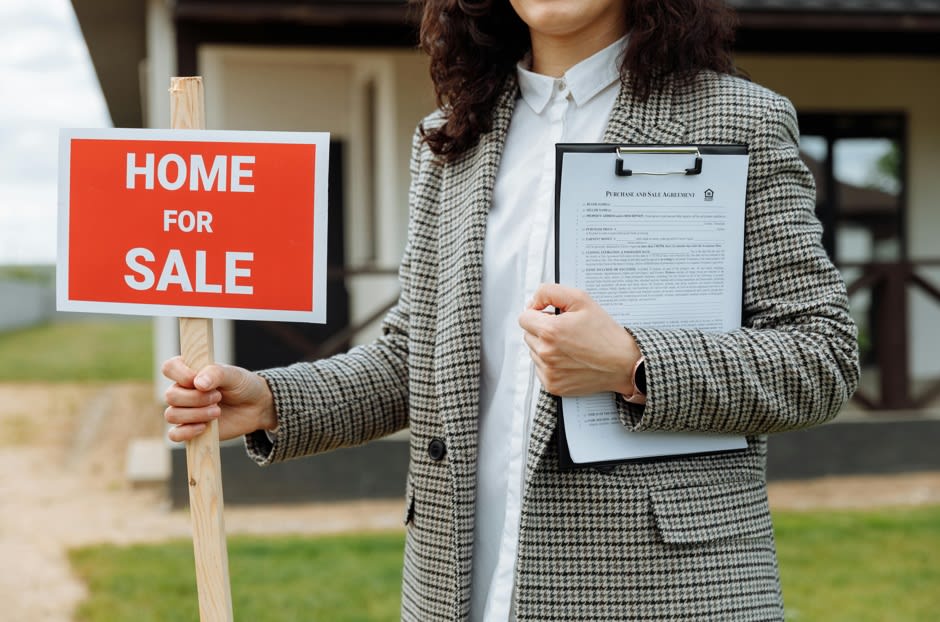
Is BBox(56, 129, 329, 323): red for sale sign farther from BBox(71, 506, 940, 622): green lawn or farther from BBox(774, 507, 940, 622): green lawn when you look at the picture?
BBox(774, 507, 940, 622): green lawn

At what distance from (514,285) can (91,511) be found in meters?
6.16

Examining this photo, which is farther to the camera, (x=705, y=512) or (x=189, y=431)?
(x=189, y=431)

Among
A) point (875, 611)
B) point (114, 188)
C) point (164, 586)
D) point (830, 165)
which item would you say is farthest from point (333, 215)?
point (114, 188)

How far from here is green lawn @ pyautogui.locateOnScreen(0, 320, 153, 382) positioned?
16.8 metres

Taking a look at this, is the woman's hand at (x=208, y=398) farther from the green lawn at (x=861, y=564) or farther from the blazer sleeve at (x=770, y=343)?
the green lawn at (x=861, y=564)

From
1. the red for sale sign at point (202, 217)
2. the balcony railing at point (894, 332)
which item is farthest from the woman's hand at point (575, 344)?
the balcony railing at point (894, 332)

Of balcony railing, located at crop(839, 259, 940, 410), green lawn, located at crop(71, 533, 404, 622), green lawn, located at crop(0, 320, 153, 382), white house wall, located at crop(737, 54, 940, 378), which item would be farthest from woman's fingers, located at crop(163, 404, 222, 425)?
green lawn, located at crop(0, 320, 153, 382)

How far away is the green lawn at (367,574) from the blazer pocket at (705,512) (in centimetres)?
325

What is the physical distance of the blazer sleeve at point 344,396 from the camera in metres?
1.78

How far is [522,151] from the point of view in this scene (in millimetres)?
1758

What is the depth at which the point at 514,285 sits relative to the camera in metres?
1.67

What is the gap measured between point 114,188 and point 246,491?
5480mm

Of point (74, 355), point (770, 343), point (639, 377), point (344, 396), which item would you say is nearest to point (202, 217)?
point (344, 396)

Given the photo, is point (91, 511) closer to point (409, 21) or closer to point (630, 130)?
point (409, 21)
